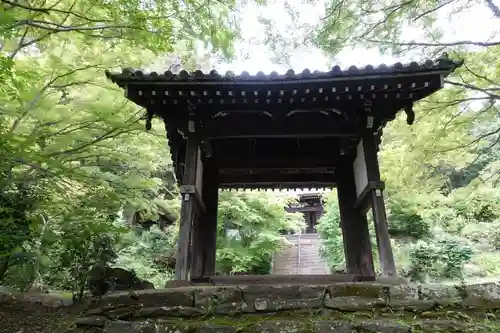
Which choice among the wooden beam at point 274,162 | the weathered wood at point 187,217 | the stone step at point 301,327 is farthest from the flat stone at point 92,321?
the wooden beam at point 274,162

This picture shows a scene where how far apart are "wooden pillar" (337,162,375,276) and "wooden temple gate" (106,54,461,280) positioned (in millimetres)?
18

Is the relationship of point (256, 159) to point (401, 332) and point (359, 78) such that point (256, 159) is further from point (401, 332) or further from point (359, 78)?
point (401, 332)

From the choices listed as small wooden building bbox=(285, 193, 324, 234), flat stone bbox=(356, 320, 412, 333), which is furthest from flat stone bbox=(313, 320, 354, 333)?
small wooden building bbox=(285, 193, 324, 234)

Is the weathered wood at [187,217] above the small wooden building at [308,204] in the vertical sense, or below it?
below

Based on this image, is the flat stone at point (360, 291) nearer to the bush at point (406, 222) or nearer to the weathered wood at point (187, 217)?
the weathered wood at point (187, 217)

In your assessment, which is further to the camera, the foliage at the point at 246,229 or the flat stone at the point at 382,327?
the foliage at the point at 246,229

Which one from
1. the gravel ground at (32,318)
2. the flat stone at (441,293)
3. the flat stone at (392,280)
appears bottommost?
the gravel ground at (32,318)

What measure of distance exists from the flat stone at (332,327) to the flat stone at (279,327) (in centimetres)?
13

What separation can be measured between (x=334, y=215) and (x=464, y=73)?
28.0 ft

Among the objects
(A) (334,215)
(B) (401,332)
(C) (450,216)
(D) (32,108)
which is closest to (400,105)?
(B) (401,332)

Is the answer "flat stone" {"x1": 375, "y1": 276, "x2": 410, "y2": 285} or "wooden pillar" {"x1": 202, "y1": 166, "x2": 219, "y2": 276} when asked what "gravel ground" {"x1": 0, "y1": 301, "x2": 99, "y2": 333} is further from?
"flat stone" {"x1": 375, "y1": 276, "x2": 410, "y2": 285}

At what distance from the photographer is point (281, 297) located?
3.93 meters

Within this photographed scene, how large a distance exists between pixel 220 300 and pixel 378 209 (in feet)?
8.38

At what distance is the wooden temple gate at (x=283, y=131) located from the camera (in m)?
4.62
